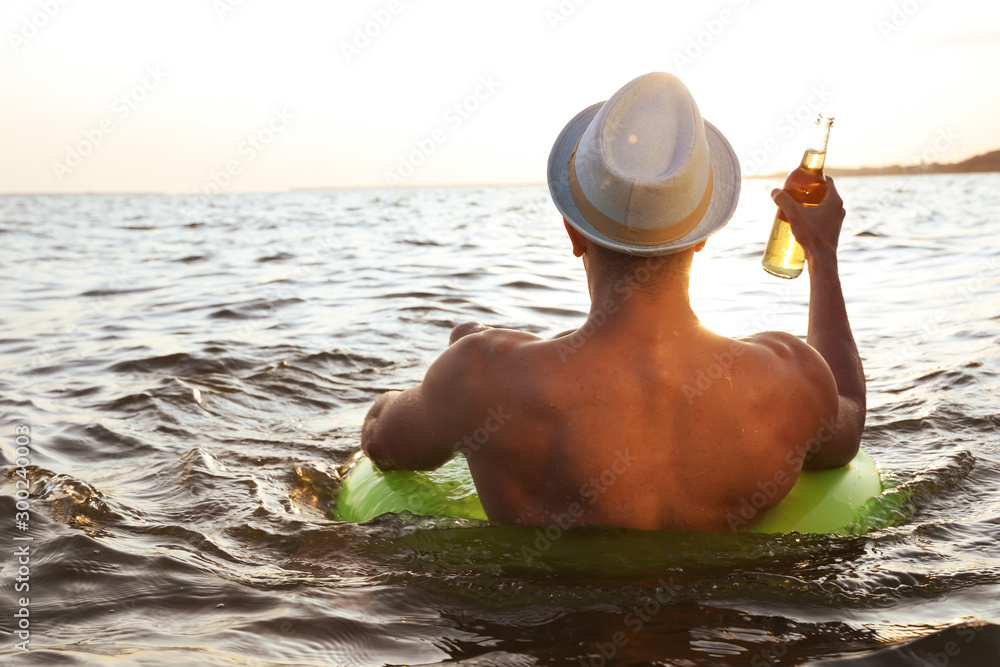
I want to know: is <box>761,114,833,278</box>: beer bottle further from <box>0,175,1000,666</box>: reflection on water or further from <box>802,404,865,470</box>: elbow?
<box>0,175,1000,666</box>: reflection on water

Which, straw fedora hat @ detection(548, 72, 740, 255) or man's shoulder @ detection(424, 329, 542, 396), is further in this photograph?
man's shoulder @ detection(424, 329, 542, 396)

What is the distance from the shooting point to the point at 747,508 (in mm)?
2994

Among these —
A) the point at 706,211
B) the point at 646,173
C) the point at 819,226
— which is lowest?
the point at 819,226

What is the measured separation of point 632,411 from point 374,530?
1352 millimetres

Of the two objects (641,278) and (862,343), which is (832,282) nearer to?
(641,278)

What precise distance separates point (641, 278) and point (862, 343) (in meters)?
6.00

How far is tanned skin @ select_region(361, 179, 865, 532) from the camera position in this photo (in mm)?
2650

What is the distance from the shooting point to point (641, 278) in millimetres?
2615

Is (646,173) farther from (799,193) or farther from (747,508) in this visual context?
(799,193)

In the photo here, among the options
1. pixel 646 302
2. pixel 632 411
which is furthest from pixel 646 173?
pixel 632 411

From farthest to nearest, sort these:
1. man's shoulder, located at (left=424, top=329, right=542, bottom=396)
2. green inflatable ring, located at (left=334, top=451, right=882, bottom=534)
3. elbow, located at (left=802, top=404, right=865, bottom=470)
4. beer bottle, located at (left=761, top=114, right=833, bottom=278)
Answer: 1. beer bottle, located at (left=761, top=114, right=833, bottom=278)
2. green inflatable ring, located at (left=334, top=451, right=882, bottom=534)
3. elbow, located at (left=802, top=404, right=865, bottom=470)
4. man's shoulder, located at (left=424, top=329, right=542, bottom=396)

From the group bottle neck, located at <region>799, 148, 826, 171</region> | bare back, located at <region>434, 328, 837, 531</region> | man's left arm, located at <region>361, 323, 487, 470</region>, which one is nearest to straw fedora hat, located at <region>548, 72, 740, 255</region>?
bare back, located at <region>434, 328, 837, 531</region>

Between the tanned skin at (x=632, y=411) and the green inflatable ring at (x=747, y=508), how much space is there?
0.35 meters

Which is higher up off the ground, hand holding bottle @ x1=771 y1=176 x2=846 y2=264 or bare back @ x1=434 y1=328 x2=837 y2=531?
hand holding bottle @ x1=771 y1=176 x2=846 y2=264
